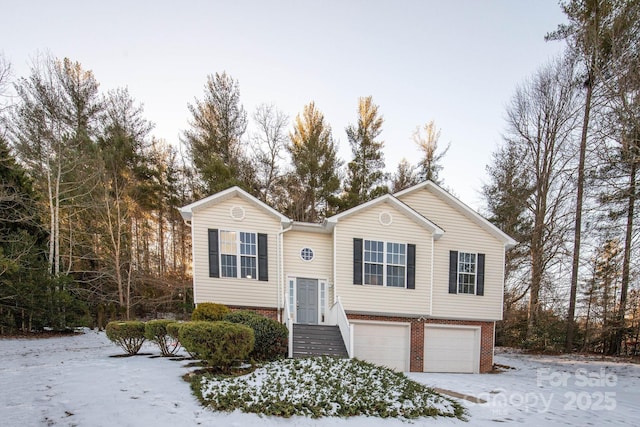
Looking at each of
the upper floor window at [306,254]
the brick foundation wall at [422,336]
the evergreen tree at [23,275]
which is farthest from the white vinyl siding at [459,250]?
the evergreen tree at [23,275]

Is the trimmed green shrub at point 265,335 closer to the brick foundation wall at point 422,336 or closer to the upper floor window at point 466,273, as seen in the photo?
the brick foundation wall at point 422,336

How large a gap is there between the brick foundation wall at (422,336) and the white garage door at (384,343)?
6.7 inches

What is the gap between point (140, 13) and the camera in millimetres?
10047

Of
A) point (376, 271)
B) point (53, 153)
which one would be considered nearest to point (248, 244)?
point (376, 271)

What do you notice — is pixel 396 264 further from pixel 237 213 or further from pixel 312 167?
pixel 312 167

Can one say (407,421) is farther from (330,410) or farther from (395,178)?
(395,178)

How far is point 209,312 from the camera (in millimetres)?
8680

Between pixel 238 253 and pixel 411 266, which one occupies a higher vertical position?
pixel 238 253

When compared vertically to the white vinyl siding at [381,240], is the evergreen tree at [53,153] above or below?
above

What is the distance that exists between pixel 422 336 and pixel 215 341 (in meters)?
7.76

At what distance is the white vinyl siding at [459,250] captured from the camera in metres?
11.4

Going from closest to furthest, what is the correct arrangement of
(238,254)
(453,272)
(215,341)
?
(215,341)
(238,254)
(453,272)

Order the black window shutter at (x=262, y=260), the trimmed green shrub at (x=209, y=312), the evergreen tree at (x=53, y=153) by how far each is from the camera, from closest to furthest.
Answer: the trimmed green shrub at (x=209, y=312) → the black window shutter at (x=262, y=260) → the evergreen tree at (x=53, y=153)

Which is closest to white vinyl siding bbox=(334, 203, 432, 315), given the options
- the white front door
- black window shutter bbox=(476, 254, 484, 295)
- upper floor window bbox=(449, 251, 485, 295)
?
the white front door
